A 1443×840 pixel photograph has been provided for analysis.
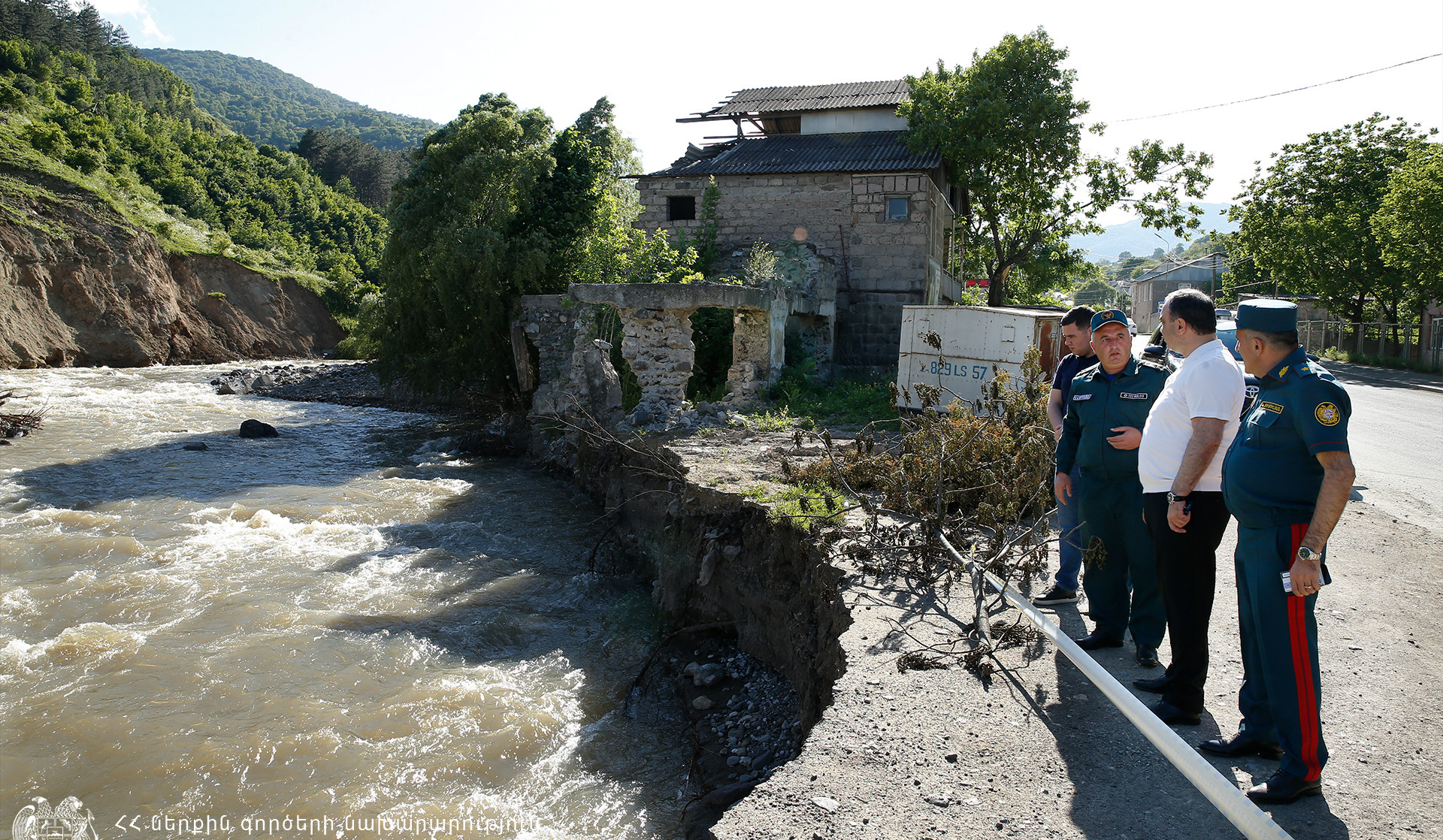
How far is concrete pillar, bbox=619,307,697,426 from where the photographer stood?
11125 mm

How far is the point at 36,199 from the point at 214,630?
2184 cm

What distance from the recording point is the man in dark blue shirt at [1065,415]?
453cm

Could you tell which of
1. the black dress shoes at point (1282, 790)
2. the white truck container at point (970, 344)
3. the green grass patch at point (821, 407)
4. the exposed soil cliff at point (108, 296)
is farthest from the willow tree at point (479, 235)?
the black dress shoes at point (1282, 790)

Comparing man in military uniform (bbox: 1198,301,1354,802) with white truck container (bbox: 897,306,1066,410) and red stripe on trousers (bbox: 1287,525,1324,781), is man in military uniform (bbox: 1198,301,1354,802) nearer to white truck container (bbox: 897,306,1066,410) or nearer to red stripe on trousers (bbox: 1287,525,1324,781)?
red stripe on trousers (bbox: 1287,525,1324,781)

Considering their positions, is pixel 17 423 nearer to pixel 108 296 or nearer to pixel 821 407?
pixel 108 296

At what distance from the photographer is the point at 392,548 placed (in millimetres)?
8289

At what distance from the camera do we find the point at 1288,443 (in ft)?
8.66

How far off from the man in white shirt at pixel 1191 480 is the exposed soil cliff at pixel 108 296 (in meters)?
24.4

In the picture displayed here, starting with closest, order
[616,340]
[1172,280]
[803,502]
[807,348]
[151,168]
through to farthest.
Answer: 1. [803,502]
2. [616,340]
3. [807,348]
4. [151,168]
5. [1172,280]

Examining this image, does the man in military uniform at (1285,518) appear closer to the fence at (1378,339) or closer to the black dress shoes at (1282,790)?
the black dress shoes at (1282,790)

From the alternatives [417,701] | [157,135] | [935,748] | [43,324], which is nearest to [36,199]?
[43,324]

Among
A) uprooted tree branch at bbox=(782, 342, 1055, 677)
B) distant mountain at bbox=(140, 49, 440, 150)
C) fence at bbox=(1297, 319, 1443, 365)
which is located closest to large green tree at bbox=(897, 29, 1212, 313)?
fence at bbox=(1297, 319, 1443, 365)

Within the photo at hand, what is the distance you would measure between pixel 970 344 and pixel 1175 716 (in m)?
8.12

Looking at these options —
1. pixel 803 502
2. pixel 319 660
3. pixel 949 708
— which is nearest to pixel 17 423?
pixel 319 660
